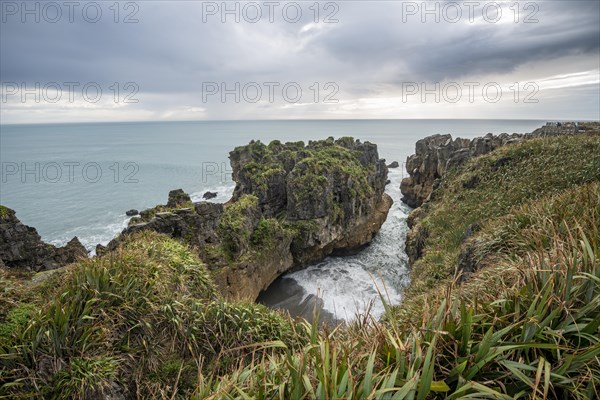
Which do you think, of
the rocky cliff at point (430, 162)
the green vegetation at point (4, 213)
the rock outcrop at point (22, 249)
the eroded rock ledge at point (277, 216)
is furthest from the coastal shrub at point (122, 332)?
the rocky cliff at point (430, 162)

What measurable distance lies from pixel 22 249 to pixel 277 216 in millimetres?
19972

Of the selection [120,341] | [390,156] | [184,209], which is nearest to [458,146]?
[184,209]

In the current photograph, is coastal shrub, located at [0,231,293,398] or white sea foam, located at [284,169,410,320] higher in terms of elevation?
coastal shrub, located at [0,231,293,398]

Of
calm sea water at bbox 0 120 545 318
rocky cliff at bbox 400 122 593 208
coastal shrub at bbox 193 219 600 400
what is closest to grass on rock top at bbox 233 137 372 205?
calm sea water at bbox 0 120 545 318

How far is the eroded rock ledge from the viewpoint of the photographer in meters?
20.0

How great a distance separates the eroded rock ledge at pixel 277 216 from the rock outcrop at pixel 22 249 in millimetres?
4102

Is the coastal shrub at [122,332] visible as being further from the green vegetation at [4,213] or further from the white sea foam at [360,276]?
the white sea foam at [360,276]

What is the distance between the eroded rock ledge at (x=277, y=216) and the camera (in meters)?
20.0

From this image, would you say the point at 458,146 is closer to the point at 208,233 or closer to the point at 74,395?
the point at 208,233

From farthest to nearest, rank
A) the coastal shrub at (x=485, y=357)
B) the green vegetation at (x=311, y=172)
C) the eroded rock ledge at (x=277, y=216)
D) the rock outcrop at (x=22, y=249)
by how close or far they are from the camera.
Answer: the green vegetation at (x=311, y=172) < the eroded rock ledge at (x=277, y=216) < the rock outcrop at (x=22, y=249) < the coastal shrub at (x=485, y=357)

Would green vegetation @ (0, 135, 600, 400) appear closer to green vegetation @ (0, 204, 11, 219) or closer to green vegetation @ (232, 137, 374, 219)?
green vegetation @ (0, 204, 11, 219)

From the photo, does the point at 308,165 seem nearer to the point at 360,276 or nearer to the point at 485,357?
the point at 360,276

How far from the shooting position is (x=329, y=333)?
438 cm

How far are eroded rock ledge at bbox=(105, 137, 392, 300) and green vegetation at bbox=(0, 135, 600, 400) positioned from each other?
7.07 m
